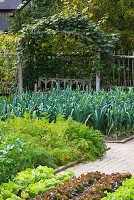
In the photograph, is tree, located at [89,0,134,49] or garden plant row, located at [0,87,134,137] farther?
tree, located at [89,0,134,49]

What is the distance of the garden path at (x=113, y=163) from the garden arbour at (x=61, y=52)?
5.33 meters

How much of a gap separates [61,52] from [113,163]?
8241 millimetres

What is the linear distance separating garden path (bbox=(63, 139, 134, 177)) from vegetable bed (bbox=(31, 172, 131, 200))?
1.00 meters

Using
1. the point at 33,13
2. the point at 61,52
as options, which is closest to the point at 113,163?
the point at 61,52

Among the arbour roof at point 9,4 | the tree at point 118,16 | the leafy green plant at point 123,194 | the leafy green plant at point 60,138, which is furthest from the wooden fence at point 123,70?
the arbour roof at point 9,4

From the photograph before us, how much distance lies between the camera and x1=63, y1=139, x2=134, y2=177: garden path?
444cm

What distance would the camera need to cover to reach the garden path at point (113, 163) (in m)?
4.44

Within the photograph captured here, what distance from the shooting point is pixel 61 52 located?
12469 millimetres

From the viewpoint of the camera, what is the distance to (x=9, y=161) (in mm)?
3398

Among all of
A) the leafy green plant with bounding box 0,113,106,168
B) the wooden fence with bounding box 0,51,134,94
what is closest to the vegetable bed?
the leafy green plant with bounding box 0,113,106,168

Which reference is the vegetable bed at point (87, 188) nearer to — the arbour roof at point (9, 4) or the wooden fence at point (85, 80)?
the wooden fence at point (85, 80)

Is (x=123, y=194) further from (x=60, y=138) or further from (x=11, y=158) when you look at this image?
(x=60, y=138)

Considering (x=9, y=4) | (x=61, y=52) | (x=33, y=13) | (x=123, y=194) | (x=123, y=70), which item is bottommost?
(x=123, y=194)

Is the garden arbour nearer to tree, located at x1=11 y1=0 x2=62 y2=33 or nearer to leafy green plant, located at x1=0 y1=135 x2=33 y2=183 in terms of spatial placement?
leafy green plant, located at x1=0 y1=135 x2=33 y2=183
